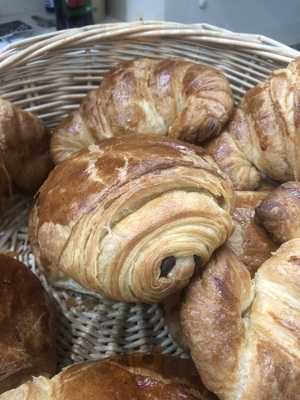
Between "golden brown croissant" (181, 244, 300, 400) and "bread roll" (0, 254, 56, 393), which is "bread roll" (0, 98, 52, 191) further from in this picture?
"golden brown croissant" (181, 244, 300, 400)

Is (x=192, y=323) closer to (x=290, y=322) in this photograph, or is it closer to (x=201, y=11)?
(x=290, y=322)

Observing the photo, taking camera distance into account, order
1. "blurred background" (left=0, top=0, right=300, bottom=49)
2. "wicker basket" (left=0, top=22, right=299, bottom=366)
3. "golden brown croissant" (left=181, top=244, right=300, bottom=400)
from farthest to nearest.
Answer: "blurred background" (left=0, top=0, right=300, bottom=49) → "wicker basket" (left=0, top=22, right=299, bottom=366) → "golden brown croissant" (left=181, top=244, right=300, bottom=400)

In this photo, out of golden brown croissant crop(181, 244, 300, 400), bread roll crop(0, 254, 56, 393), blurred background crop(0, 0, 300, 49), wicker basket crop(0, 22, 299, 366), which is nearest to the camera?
golden brown croissant crop(181, 244, 300, 400)

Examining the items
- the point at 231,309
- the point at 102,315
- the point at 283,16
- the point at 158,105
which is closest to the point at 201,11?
the point at 283,16

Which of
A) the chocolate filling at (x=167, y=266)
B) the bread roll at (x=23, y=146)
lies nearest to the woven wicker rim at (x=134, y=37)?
the bread roll at (x=23, y=146)

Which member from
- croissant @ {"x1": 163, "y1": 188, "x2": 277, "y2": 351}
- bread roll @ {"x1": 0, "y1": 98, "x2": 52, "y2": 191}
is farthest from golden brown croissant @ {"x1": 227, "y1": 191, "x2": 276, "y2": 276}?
bread roll @ {"x1": 0, "y1": 98, "x2": 52, "y2": 191}
